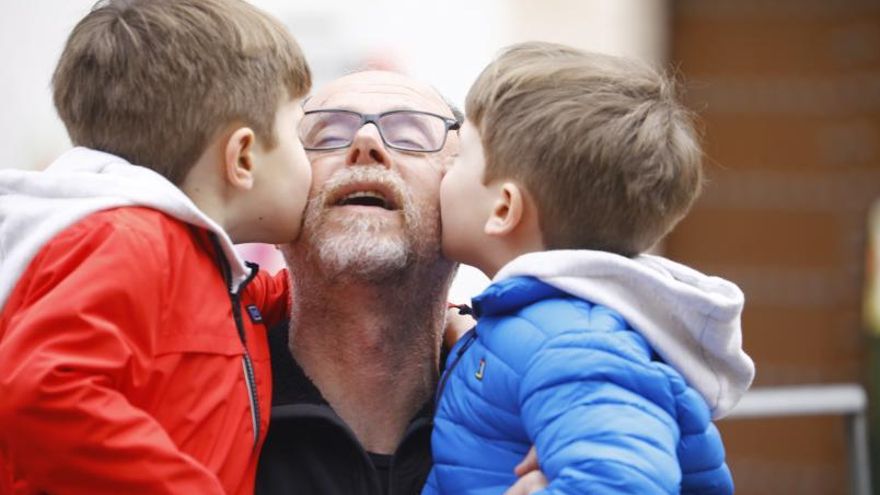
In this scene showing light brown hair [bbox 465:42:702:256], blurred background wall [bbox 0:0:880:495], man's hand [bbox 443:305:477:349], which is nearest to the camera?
light brown hair [bbox 465:42:702:256]

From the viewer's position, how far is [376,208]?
115 inches

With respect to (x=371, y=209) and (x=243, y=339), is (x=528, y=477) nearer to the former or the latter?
(x=243, y=339)

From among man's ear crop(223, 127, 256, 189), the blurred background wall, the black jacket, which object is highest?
man's ear crop(223, 127, 256, 189)

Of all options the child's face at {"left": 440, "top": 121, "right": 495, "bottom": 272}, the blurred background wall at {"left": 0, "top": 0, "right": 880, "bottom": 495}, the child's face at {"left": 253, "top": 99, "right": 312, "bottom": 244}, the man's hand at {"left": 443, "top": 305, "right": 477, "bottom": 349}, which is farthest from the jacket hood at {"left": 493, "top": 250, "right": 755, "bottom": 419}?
the blurred background wall at {"left": 0, "top": 0, "right": 880, "bottom": 495}

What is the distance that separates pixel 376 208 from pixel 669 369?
27.7 inches

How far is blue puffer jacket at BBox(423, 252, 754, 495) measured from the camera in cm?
225

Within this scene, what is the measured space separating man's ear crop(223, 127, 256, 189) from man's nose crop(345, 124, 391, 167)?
1.35ft

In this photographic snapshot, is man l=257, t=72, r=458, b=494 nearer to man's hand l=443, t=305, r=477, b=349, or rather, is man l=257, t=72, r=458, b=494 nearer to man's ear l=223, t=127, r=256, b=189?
man's hand l=443, t=305, r=477, b=349

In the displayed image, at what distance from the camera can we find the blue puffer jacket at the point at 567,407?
225 centimetres

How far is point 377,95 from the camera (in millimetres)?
3125

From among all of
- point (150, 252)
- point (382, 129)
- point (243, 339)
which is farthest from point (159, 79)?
point (382, 129)

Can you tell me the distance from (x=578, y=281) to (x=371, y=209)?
0.55 meters

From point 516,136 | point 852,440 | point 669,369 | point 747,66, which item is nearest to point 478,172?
point 516,136

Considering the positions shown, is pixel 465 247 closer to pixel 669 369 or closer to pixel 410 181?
pixel 410 181
